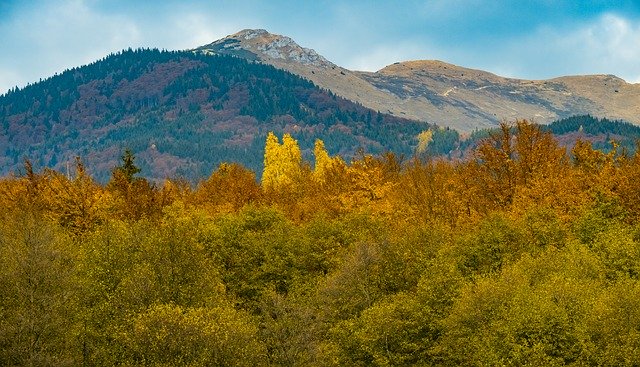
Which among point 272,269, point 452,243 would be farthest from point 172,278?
point 452,243

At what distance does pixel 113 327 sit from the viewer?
4997 centimetres

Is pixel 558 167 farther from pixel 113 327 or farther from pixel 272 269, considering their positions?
pixel 113 327

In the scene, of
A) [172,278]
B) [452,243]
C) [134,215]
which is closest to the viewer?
[172,278]

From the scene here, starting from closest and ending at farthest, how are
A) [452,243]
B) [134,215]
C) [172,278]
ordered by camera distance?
[172,278] → [452,243] → [134,215]

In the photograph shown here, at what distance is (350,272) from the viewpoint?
200 feet

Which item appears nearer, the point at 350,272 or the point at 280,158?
the point at 350,272

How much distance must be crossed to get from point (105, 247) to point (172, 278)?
7.47 meters

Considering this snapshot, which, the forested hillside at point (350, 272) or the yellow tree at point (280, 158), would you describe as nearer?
the forested hillside at point (350, 272)

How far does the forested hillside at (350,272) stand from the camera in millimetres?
45750

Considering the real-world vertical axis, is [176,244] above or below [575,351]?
above

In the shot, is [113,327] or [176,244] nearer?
[113,327]

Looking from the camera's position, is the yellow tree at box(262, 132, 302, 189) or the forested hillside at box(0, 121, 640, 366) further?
the yellow tree at box(262, 132, 302, 189)

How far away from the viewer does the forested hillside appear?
45.8m

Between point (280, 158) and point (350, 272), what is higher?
point (280, 158)
